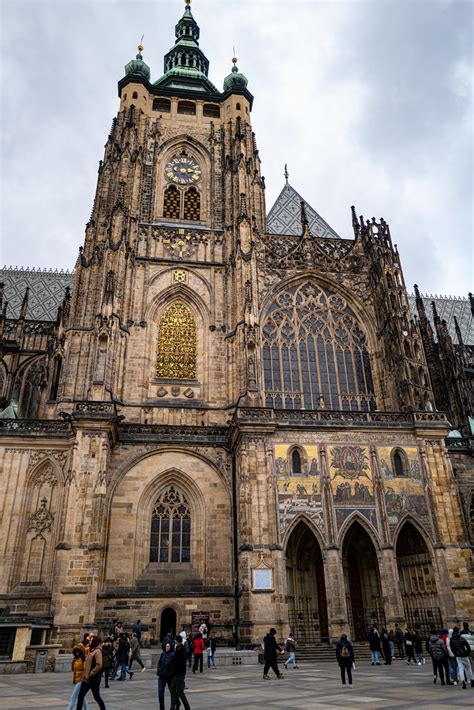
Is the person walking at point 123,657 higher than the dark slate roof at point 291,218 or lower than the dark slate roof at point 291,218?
lower

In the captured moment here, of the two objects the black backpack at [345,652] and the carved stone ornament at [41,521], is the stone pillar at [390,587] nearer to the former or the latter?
the black backpack at [345,652]

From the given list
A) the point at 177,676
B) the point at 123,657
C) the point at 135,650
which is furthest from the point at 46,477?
the point at 177,676

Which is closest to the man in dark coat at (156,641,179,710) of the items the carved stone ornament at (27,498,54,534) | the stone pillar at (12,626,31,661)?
the stone pillar at (12,626,31,661)

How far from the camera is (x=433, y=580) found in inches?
797

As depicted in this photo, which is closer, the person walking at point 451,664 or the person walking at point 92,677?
the person walking at point 92,677

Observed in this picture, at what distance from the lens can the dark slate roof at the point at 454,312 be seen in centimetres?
4009

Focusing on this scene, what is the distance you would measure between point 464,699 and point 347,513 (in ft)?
38.1

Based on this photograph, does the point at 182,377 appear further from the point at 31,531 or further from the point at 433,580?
the point at 433,580

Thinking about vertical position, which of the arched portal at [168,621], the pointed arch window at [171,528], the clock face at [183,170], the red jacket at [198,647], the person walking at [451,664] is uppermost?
the clock face at [183,170]

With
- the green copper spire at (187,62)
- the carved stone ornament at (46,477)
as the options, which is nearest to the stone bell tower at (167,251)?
the green copper spire at (187,62)

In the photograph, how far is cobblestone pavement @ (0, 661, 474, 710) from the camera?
28.6 ft

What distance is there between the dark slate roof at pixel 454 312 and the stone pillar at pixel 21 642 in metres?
33.2

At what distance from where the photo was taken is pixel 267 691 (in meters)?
10.6

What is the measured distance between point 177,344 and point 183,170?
12.0m
